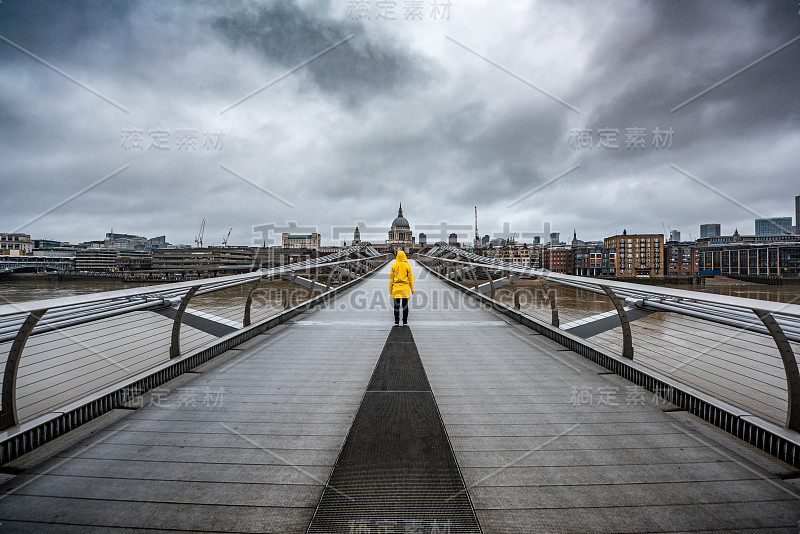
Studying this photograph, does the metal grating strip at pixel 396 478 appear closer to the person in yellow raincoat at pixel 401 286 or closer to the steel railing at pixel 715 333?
the steel railing at pixel 715 333

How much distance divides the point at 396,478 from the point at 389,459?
18 cm

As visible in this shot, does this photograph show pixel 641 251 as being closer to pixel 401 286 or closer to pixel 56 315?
pixel 401 286

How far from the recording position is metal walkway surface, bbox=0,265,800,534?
1.75 m

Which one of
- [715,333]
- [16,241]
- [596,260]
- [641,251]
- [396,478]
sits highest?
[16,241]

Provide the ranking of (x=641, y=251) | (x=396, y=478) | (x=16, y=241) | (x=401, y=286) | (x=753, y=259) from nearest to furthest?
(x=396, y=478)
(x=401, y=286)
(x=641, y=251)
(x=753, y=259)
(x=16, y=241)

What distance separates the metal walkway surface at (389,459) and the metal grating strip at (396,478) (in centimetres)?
2

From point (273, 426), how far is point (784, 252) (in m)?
41.5

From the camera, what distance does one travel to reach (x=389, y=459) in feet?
7.20

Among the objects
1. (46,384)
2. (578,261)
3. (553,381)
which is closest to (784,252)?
(578,261)

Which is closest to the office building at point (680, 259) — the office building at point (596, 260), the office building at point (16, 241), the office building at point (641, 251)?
the office building at point (641, 251)

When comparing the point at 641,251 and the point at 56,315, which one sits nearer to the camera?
the point at 56,315

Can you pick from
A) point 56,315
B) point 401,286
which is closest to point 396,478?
point 56,315

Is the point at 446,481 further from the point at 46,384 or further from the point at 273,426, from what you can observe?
the point at 46,384

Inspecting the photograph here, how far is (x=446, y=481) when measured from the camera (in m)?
2.00
